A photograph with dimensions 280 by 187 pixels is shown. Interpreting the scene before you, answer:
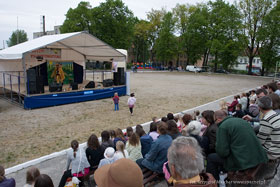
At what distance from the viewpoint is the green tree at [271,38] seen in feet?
118

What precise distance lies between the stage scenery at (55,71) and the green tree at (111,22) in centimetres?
2767

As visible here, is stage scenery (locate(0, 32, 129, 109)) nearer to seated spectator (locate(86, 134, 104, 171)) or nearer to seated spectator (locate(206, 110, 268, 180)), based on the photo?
seated spectator (locate(86, 134, 104, 171))

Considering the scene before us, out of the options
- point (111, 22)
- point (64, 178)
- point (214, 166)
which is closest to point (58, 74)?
point (64, 178)

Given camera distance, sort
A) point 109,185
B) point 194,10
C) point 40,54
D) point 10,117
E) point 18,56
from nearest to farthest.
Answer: point 109,185, point 10,117, point 18,56, point 40,54, point 194,10

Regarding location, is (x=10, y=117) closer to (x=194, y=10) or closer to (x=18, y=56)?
(x=18, y=56)

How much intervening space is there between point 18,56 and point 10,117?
9.99 feet

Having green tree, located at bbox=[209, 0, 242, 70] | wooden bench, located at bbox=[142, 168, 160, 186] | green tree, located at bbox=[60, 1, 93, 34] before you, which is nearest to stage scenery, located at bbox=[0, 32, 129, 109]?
wooden bench, located at bbox=[142, 168, 160, 186]

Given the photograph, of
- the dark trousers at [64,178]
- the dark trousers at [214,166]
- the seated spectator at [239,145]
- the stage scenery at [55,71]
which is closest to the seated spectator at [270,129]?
the seated spectator at [239,145]

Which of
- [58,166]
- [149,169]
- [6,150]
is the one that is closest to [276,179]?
[149,169]

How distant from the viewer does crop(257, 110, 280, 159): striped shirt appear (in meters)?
3.13

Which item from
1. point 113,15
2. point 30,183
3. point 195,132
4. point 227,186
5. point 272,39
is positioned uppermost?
point 113,15

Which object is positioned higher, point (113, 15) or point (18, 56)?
point (113, 15)

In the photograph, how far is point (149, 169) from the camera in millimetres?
3525

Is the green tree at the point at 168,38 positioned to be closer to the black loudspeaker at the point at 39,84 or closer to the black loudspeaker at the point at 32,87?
the black loudspeaker at the point at 39,84
